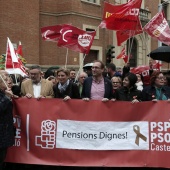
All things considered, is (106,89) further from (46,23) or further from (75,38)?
(46,23)

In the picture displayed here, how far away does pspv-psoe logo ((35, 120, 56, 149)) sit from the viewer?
630 centimetres

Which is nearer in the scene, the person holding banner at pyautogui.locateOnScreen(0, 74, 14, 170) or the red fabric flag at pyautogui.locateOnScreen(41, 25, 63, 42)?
the person holding banner at pyautogui.locateOnScreen(0, 74, 14, 170)

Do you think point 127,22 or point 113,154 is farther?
point 127,22

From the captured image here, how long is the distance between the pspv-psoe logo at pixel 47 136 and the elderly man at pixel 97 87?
2.81 ft

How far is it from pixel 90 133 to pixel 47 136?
71 centimetres

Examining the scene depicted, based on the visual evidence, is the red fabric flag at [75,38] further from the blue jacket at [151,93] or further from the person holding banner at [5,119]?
the person holding banner at [5,119]

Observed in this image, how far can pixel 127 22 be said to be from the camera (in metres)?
10.8

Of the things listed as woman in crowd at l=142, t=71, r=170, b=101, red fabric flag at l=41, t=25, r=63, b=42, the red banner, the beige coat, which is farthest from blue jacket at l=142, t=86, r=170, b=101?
red fabric flag at l=41, t=25, r=63, b=42

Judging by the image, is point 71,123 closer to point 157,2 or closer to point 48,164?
point 48,164

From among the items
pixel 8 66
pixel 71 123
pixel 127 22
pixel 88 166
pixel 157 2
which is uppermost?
pixel 157 2

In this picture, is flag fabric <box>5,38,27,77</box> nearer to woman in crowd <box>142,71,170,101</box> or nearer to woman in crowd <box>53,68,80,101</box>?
woman in crowd <box>53,68,80,101</box>

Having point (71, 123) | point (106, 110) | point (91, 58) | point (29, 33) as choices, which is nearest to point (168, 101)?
point (106, 110)

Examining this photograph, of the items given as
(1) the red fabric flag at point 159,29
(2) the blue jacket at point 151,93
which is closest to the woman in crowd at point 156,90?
(2) the blue jacket at point 151,93

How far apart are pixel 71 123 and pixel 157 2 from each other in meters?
29.8
